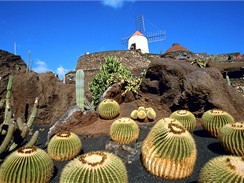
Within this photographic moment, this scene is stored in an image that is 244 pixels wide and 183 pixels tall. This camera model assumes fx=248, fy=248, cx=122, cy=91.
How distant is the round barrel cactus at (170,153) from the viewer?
488 centimetres

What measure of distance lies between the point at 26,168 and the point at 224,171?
374 centimetres

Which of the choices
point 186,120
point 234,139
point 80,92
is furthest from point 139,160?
point 80,92

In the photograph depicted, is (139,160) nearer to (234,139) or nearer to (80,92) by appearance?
(234,139)

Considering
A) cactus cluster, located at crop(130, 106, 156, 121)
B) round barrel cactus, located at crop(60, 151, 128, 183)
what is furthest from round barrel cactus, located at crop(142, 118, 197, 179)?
cactus cluster, located at crop(130, 106, 156, 121)

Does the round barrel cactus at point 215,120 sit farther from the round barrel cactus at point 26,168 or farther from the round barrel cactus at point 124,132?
the round barrel cactus at point 26,168

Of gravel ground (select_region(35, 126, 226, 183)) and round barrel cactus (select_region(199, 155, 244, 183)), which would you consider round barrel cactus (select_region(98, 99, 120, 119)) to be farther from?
round barrel cactus (select_region(199, 155, 244, 183))

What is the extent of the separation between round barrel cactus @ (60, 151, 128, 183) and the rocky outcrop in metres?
5.86

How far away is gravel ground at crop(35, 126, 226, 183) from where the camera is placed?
5154 mm

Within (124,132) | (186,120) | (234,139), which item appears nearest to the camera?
(234,139)

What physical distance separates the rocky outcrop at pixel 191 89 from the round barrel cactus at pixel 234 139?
10.1ft

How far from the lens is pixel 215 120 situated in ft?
24.8

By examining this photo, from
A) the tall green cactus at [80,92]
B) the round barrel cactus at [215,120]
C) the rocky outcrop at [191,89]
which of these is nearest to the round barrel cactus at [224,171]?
the round barrel cactus at [215,120]

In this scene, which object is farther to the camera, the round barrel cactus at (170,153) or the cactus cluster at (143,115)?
the cactus cluster at (143,115)

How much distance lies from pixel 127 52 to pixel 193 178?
2547 cm
